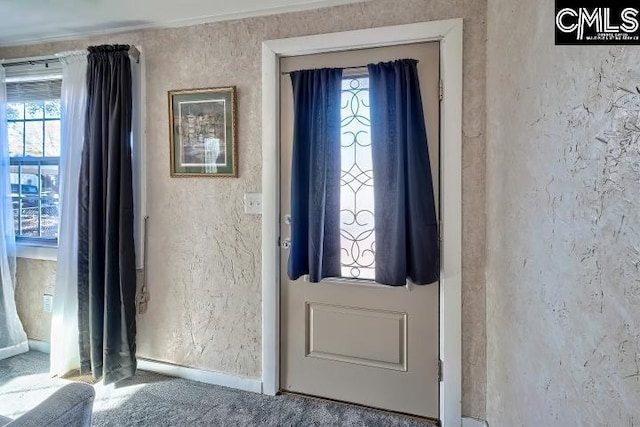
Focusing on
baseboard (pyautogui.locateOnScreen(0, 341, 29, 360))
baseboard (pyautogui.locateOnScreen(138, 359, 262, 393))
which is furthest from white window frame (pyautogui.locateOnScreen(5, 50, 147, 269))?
baseboard (pyautogui.locateOnScreen(0, 341, 29, 360))

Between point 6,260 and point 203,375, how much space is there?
1.72 metres

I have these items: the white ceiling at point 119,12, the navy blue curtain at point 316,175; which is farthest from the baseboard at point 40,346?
the white ceiling at point 119,12

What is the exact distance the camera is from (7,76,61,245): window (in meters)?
2.66

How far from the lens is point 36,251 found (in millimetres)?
2648

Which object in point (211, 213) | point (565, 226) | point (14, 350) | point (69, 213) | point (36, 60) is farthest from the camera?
point (14, 350)

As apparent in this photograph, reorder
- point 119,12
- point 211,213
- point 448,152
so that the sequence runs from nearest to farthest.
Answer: point 448,152 < point 119,12 < point 211,213

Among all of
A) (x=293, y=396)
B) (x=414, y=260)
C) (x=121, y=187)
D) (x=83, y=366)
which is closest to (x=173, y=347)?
(x=83, y=366)

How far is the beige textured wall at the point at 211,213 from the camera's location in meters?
2.04

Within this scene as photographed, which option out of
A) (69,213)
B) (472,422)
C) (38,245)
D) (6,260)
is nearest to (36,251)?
(38,245)

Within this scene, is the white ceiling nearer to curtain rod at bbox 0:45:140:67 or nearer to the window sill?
curtain rod at bbox 0:45:140:67

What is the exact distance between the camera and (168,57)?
2.26 metres

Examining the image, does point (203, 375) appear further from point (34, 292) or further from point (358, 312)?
point (34, 292)

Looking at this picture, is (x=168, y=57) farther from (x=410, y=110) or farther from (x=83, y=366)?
(x=83, y=366)

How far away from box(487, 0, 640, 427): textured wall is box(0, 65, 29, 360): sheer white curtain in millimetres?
3239
